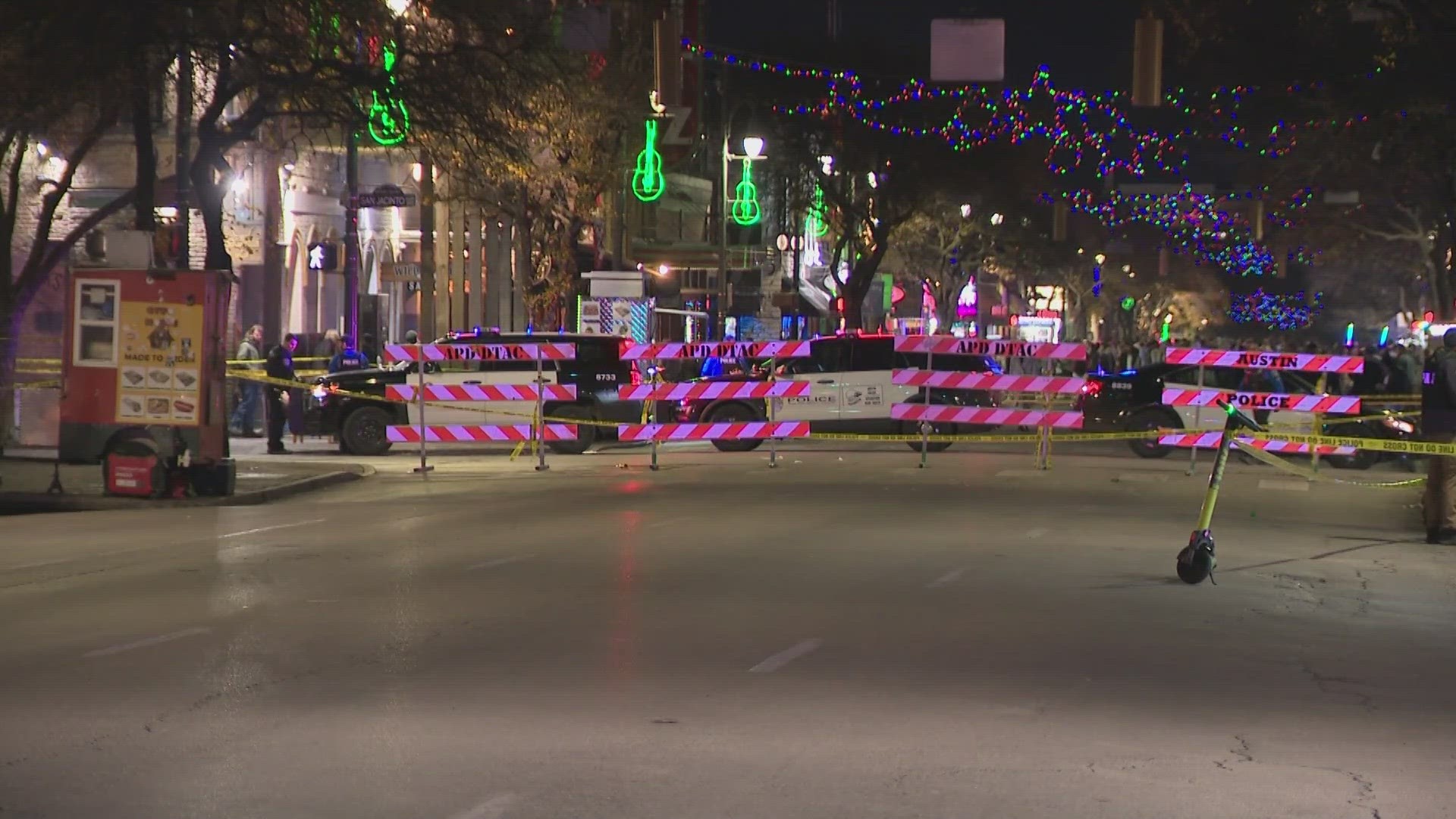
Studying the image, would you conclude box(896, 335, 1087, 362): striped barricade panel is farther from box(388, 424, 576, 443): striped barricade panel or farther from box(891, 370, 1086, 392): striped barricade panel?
box(388, 424, 576, 443): striped barricade panel

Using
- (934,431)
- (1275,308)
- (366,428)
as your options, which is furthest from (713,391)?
(1275,308)

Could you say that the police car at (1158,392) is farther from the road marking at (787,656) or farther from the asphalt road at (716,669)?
the road marking at (787,656)

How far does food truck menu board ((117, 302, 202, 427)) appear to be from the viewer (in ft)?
63.8

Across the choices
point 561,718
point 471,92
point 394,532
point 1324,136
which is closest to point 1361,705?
point 561,718

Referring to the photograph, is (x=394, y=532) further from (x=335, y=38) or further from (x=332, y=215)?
(x=332, y=215)

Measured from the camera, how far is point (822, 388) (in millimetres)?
28500

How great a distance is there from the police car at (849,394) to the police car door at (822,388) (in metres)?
0.01

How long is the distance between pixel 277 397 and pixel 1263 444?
594 inches

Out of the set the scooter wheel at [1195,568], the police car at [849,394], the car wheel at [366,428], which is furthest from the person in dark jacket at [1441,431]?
the car wheel at [366,428]

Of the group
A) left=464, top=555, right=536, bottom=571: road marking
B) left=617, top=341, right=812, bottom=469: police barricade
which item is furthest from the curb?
left=617, top=341, right=812, bottom=469: police barricade

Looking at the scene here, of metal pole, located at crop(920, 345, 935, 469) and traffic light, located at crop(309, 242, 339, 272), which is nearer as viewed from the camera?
metal pole, located at crop(920, 345, 935, 469)

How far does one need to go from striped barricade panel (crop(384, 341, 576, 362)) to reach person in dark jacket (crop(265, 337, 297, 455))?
135 inches

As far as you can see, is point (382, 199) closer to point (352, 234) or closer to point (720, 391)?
point (352, 234)

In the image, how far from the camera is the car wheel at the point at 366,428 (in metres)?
27.4
